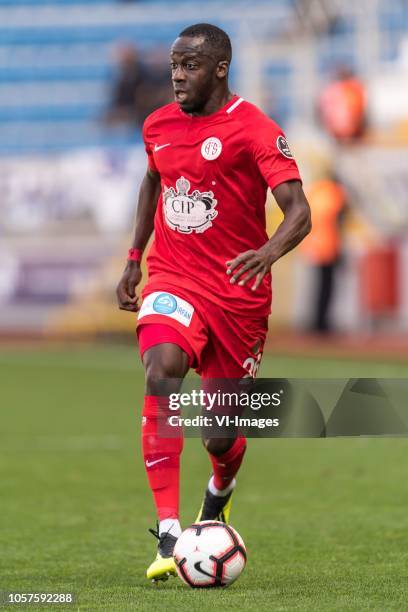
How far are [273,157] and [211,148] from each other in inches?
11.4

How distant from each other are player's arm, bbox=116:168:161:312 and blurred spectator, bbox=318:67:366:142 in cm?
1468

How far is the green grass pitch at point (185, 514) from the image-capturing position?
203 inches

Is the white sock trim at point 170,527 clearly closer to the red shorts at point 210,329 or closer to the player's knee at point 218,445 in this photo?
the player's knee at point 218,445

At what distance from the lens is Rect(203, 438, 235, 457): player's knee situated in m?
5.93

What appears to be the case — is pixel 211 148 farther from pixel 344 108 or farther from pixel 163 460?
pixel 344 108

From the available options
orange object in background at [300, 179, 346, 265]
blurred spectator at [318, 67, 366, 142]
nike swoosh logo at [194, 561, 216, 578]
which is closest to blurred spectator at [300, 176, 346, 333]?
orange object in background at [300, 179, 346, 265]

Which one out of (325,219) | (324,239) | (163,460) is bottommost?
(324,239)

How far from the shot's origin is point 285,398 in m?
5.27

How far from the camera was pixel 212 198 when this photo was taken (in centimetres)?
571

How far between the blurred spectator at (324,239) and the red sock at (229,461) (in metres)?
13.6

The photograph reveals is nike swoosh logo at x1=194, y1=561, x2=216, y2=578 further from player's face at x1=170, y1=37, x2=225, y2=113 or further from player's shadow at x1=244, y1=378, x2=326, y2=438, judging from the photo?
player's face at x1=170, y1=37, x2=225, y2=113

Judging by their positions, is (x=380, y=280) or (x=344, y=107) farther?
(x=344, y=107)

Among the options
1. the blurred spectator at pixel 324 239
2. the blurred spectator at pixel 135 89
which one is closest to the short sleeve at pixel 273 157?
the blurred spectator at pixel 324 239

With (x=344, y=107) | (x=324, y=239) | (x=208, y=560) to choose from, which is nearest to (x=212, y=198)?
(x=208, y=560)
